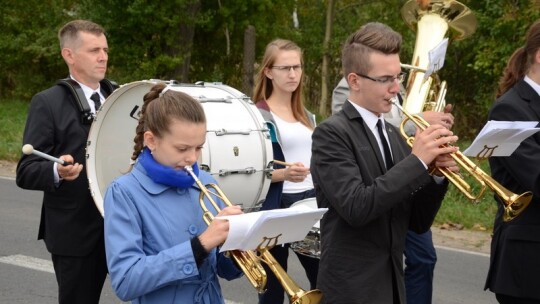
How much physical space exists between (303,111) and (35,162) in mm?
1658

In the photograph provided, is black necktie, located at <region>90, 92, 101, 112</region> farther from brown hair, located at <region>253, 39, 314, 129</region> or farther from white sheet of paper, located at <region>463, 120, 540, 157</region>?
Result: white sheet of paper, located at <region>463, 120, 540, 157</region>

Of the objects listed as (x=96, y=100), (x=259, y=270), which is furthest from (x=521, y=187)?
(x=96, y=100)

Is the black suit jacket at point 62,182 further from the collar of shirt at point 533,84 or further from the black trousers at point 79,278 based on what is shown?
the collar of shirt at point 533,84

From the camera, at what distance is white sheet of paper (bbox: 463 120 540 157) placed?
3611mm

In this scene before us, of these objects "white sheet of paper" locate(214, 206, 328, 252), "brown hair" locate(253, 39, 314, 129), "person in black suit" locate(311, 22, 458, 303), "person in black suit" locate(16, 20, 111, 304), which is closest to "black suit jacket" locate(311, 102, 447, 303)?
"person in black suit" locate(311, 22, 458, 303)

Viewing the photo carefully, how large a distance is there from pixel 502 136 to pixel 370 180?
2.16 feet

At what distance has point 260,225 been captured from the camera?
2857mm

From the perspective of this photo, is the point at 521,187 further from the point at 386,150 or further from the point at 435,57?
the point at 386,150

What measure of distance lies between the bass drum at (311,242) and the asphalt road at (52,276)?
169 cm

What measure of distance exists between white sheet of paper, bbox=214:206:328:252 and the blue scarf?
260 millimetres

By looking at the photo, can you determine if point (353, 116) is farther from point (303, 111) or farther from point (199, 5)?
point (199, 5)

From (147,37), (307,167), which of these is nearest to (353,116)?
(307,167)

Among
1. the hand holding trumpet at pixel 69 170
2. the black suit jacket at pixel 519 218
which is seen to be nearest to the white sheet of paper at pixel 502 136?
the black suit jacket at pixel 519 218

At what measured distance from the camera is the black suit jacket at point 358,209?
10.6 feet
